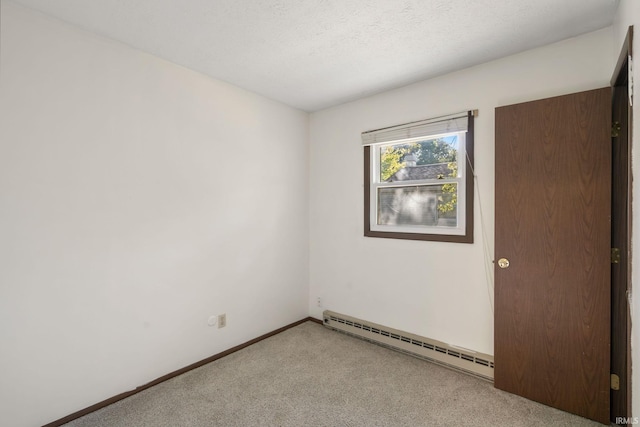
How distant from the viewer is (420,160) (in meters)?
2.91

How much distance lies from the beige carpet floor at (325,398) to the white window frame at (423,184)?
1.21m

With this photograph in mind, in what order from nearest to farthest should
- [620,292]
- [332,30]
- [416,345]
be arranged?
[620,292], [332,30], [416,345]

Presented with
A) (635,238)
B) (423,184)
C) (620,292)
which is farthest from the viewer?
(423,184)

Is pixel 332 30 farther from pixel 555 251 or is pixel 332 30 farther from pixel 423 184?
pixel 555 251

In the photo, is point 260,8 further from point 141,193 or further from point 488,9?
point 141,193

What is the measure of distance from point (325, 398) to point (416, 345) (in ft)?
3.45

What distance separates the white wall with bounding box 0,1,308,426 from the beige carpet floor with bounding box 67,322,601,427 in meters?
0.25

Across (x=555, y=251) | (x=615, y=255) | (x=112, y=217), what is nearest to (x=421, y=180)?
(x=555, y=251)

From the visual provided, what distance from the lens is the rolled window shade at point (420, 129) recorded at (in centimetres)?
253

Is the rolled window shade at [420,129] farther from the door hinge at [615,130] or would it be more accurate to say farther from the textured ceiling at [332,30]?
the door hinge at [615,130]

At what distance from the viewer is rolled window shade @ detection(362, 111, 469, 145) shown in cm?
253

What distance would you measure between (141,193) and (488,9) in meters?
2.69

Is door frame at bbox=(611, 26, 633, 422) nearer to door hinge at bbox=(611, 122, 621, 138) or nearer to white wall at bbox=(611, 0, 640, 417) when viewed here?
door hinge at bbox=(611, 122, 621, 138)

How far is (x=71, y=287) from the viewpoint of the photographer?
1936mm
